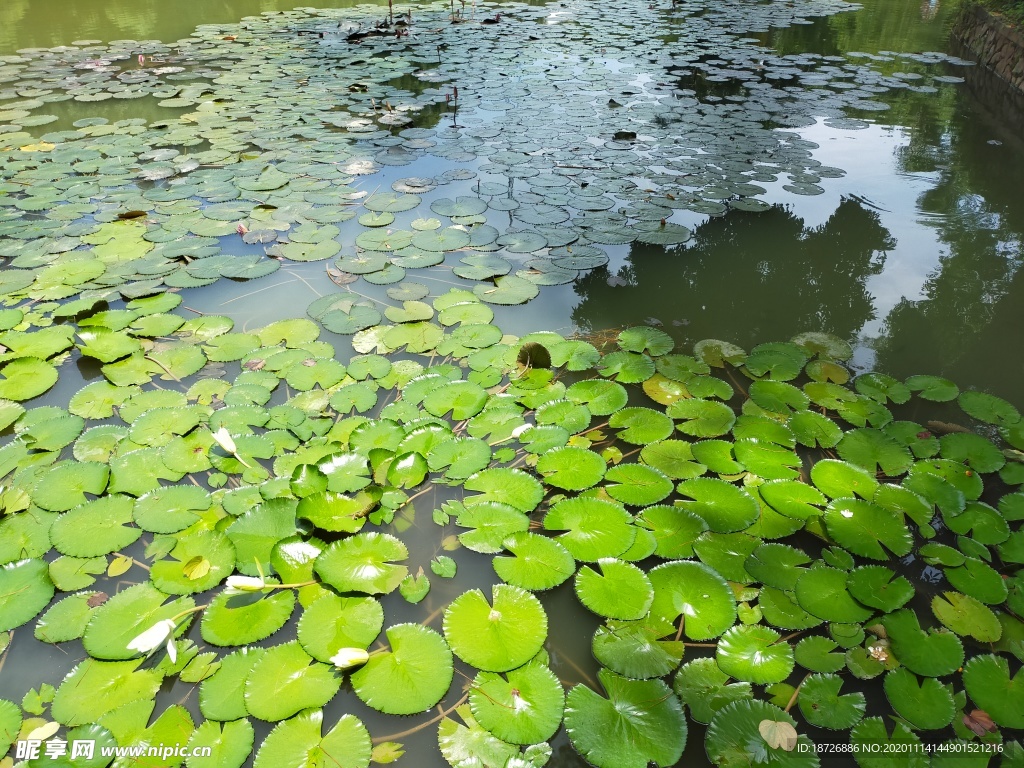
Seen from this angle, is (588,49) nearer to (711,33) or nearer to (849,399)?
(711,33)

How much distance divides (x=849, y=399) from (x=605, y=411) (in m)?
1.01

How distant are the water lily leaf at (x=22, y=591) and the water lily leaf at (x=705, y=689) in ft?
5.78

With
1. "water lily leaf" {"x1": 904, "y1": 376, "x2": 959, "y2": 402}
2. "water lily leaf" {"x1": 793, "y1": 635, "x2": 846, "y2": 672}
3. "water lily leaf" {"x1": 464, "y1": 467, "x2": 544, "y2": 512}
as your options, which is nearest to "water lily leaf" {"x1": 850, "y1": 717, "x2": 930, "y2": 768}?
"water lily leaf" {"x1": 793, "y1": 635, "x2": 846, "y2": 672}

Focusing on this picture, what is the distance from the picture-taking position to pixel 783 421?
220 cm

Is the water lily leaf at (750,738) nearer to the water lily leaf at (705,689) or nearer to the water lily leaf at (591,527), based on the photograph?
the water lily leaf at (705,689)

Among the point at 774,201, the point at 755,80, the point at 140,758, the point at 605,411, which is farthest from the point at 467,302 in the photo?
the point at 755,80

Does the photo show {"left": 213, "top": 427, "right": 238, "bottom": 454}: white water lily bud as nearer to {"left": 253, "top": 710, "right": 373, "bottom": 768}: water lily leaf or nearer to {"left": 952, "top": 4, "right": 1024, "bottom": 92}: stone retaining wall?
{"left": 253, "top": 710, "right": 373, "bottom": 768}: water lily leaf

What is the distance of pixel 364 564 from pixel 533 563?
504 mm

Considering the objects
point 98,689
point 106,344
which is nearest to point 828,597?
point 98,689

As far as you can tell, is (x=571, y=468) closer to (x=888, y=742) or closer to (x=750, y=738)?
(x=750, y=738)

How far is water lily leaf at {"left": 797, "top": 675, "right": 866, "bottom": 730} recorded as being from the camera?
53.0 inches

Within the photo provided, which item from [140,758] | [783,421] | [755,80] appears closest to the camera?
[140,758]

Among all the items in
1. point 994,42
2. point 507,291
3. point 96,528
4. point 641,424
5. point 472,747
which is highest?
point 994,42

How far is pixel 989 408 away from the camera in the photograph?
2.25 m
